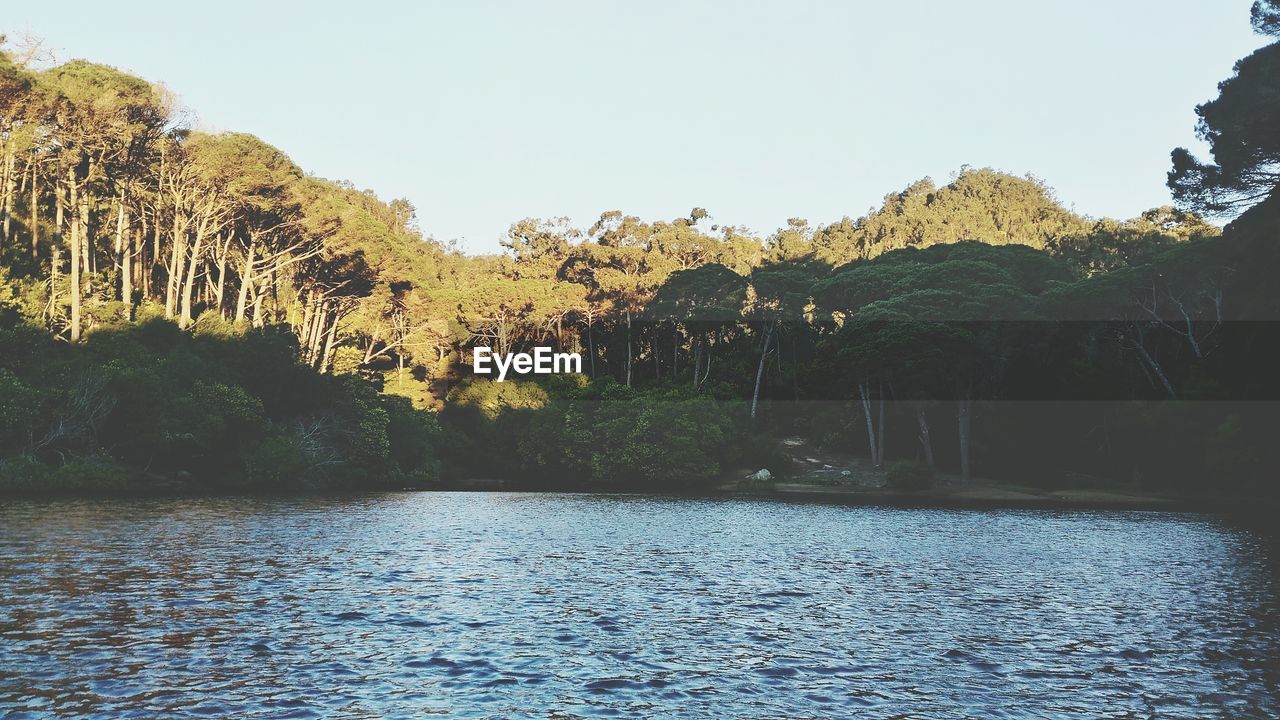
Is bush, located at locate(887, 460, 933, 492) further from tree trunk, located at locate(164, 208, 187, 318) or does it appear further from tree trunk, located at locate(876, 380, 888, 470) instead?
tree trunk, located at locate(164, 208, 187, 318)

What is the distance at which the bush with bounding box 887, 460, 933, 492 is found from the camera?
9006 cm

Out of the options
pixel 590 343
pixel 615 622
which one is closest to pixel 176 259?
pixel 590 343

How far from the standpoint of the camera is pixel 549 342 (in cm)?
12212

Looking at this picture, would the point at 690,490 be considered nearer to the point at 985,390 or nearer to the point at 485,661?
the point at 985,390

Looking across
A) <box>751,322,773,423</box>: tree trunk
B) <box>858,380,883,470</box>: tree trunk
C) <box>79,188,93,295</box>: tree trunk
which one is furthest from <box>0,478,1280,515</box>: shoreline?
<box>79,188,93,295</box>: tree trunk

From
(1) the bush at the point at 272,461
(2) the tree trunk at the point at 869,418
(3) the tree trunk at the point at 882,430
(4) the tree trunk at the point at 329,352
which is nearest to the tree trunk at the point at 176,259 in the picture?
(1) the bush at the point at 272,461

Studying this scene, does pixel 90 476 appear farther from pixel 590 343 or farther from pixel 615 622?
pixel 590 343

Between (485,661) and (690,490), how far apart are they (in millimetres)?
72163

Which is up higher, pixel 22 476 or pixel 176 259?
pixel 176 259

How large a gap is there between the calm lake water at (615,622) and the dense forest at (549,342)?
24422 millimetres

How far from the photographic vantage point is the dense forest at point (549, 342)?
6838cm

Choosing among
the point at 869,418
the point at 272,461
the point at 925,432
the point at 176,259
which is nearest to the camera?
the point at 272,461

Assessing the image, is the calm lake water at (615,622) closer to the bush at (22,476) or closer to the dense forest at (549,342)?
the bush at (22,476)

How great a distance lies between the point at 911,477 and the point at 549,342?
160ft
